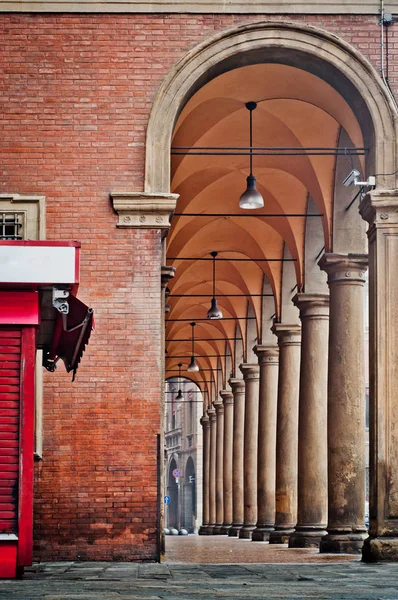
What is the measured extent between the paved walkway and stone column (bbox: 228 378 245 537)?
76.7 ft

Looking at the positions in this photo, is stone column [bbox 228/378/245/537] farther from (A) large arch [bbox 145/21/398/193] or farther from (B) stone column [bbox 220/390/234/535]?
(A) large arch [bbox 145/21/398/193]

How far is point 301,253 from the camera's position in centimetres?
2277

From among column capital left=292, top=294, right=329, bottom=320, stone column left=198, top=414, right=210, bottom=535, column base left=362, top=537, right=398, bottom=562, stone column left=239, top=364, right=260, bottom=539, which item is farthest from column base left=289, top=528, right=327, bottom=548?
stone column left=198, top=414, right=210, bottom=535

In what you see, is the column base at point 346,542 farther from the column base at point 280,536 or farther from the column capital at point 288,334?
the column capital at point 288,334

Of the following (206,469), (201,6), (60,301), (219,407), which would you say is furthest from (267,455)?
(206,469)

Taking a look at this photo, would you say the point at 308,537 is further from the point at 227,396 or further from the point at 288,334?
the point at 227,396

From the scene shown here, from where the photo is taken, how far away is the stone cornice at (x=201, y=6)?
14.5m

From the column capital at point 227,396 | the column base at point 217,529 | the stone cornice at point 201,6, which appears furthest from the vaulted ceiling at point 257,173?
the column base at point 217,529

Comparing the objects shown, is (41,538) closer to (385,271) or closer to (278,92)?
(385,271)

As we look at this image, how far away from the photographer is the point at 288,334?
25.1 m

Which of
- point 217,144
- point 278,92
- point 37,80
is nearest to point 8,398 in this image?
point 37,80

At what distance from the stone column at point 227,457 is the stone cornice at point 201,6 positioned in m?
26.6

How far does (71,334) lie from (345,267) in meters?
8.02

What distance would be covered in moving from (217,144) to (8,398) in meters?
10.7
